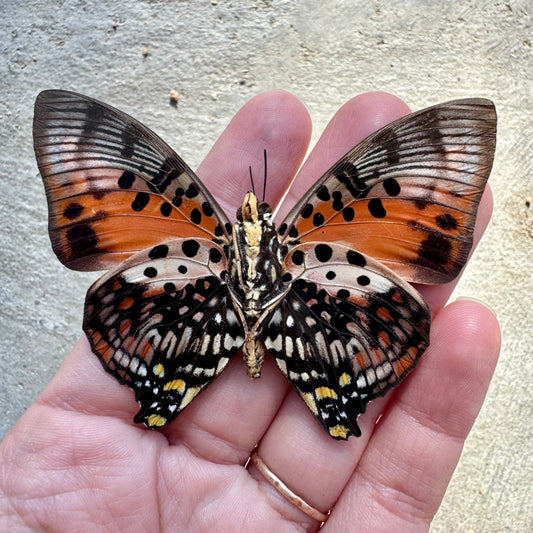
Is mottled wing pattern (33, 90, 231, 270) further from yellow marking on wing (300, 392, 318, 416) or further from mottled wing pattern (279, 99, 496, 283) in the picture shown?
yellow marking on wing (300, 392, 318, 416)

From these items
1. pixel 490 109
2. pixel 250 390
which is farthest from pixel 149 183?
pixel 490 109

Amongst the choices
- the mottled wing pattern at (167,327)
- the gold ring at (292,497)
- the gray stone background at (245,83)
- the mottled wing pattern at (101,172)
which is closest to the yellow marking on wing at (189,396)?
the mottled wing pattern at (167,327)

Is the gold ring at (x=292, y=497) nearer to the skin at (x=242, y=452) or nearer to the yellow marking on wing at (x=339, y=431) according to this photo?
the skin at (x=242, y=452)

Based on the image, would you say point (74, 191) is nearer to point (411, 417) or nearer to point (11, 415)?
point (411, 417)

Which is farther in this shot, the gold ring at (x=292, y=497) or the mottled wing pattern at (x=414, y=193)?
the gold ring at (x=292, y=497)

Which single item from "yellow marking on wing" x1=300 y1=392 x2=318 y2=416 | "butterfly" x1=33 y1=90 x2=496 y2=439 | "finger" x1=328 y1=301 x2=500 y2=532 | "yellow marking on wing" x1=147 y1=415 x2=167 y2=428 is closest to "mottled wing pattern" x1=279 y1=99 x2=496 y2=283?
"butterfly" x1=33 y1=90 x2=496 y2=439

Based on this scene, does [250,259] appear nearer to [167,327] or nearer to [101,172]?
[167,327]

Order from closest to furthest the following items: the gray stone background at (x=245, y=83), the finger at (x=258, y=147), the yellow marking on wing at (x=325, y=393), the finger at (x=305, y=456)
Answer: the yellow marking on wing at (x=325, y=393)
the finger at (x=305, y=456)
the finger at (x=258, y=147)
the gray stone background at (x=245, y=83)

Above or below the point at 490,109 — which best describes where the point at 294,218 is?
below
